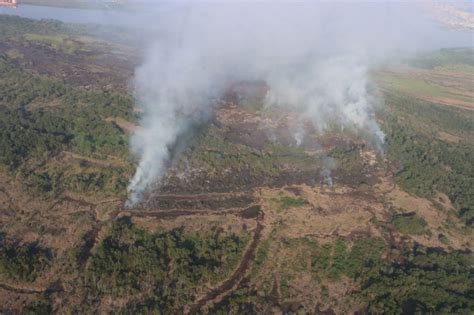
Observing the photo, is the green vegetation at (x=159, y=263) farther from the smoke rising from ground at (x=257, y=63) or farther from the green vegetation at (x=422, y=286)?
the green vegetation at (x=422, y=286)

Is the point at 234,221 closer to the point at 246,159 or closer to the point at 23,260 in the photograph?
the point at 246,159

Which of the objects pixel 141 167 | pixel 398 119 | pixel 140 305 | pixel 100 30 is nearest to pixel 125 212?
pixel 141 167

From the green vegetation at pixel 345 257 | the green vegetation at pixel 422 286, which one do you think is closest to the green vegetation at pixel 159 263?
the green vegetation at pixel 345 257

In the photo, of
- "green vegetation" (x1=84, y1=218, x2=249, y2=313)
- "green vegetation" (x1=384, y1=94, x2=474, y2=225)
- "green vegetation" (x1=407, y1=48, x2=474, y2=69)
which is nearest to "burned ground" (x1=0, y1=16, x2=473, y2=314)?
"green vegetation" (x1=84, y1=218, x2=249, y2=313)

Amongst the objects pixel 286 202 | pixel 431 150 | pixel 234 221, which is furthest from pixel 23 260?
pixel 431 150

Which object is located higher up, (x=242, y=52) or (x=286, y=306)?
(x=242, y=52)

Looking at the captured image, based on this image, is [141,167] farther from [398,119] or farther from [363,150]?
[398,119]
